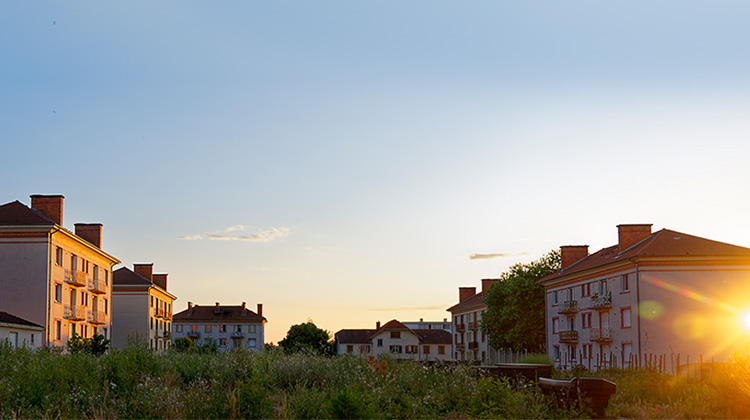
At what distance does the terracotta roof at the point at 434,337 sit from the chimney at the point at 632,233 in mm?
65543

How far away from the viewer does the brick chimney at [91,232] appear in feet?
187

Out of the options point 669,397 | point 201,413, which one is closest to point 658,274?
point 669,397

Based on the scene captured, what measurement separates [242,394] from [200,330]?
102 meters

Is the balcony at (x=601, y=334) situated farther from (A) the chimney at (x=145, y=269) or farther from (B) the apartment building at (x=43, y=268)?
(A) the chimney at (x=145, y=269)

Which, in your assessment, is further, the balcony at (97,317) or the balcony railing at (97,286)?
the balcony railing at (97,286)

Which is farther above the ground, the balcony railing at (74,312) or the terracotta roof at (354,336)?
the balcony railing at (74,312)

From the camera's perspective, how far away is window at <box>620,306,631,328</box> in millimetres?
47197

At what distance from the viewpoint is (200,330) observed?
110 meters

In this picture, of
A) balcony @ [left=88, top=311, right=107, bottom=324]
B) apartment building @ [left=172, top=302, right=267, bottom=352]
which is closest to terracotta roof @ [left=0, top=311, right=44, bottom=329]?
balcony @ [left=88, top=311, right=107, bottom=324]

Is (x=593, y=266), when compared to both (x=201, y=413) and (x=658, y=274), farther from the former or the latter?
(x=201, y=413)

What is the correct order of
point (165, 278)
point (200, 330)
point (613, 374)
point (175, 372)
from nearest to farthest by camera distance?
point (175, 372) < point (613, 374) < point (165, 278) < point (200, 330)

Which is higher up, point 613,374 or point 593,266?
point 593,266

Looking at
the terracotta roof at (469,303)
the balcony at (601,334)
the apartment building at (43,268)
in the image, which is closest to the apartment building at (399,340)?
the terracotta roof at (469,303)

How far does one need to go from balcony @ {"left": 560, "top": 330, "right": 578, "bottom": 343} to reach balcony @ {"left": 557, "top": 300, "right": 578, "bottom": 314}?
1539 millimetres
